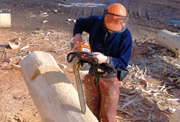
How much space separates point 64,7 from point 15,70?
828 centimetres

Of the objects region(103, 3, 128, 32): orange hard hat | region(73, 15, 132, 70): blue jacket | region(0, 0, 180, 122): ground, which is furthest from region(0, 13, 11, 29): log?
region(103, 3, 128, 32): orange hard hat

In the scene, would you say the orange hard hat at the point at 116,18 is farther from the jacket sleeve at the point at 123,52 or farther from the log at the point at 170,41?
the log at the point at 170,41

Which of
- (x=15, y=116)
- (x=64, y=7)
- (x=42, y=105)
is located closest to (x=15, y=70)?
(x=15, y=116)

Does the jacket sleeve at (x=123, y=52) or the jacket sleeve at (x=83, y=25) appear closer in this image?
the jacket sleeve at (x=123, y=52)

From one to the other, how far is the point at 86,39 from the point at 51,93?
4.91 metres

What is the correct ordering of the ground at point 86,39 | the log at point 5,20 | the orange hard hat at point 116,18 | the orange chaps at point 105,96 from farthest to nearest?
the log at point 5,20 → the ground at point 86,39 → the orange chaps at point 105,96 → the orange hard hat at point 116,18

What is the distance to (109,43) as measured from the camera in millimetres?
2221

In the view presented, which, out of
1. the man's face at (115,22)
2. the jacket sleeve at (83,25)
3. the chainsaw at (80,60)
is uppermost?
the man's face at (115,22)

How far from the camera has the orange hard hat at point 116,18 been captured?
78.2 inches

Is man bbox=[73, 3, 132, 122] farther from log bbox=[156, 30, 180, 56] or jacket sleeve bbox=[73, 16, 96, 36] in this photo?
log bbox=[156, 30, 180, 56]

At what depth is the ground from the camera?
3217 millimetres

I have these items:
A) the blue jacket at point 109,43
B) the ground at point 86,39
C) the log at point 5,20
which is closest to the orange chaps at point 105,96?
the blue jacket at point 109,43

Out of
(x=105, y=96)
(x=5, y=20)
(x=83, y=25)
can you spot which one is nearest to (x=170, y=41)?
(x=83, y=25)

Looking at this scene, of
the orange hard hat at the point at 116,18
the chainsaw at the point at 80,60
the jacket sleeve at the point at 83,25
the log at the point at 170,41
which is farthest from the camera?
the log at the point at 170,41
